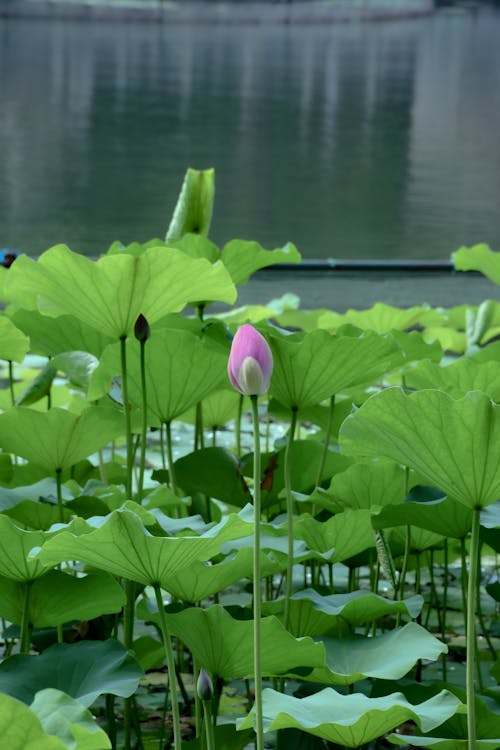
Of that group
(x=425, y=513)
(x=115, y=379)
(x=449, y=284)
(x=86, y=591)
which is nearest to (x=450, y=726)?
(x=425, y=513)

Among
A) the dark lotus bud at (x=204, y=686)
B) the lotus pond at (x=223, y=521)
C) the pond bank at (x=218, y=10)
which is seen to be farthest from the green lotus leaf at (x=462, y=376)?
the pond bank at (x=218, y=10)

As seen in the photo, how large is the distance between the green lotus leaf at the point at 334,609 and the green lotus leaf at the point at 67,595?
11 cm

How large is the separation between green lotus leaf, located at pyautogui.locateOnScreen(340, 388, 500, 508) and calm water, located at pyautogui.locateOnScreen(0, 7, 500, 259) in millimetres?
A: 3971

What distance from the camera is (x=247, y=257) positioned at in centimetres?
110

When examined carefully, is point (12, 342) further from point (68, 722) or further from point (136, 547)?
point (68, 722)

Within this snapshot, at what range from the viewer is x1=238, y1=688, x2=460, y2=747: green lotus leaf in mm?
623

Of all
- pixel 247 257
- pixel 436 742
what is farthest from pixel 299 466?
pixel 436 742

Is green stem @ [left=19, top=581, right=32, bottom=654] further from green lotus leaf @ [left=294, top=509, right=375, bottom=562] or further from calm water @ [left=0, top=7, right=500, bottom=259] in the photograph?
calm water @ [left=0, top=7, right=500, bottom=259]

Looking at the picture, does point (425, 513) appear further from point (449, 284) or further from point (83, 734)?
point (449, 284)

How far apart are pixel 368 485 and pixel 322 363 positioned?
5.2 inches

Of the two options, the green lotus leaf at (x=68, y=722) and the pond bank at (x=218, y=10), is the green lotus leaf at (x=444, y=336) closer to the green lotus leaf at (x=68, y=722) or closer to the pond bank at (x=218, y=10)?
the green lotus leaf at (x=68, y=722)

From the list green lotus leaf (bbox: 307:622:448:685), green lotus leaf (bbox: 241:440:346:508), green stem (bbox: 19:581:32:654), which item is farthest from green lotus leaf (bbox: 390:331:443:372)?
green stem (bbox: 19:581:32:654)

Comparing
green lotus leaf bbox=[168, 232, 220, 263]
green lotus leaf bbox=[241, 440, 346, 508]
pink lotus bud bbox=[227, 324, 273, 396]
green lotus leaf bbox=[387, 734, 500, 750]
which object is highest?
pink lotus bud bbox=[227, 324, 273, 396]

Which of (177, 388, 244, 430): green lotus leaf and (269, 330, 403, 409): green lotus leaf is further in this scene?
(177, 388, 244, 430): green lotus leaf
